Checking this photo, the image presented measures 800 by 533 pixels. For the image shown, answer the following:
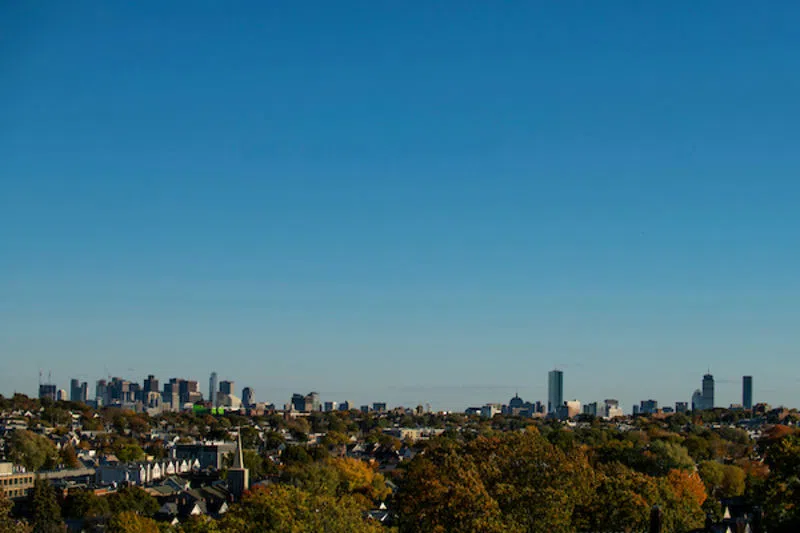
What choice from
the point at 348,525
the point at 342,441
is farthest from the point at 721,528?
the point at 342,441

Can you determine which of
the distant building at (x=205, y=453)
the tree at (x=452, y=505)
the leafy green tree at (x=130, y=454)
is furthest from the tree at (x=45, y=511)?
the distant building at (x=205, y=453)

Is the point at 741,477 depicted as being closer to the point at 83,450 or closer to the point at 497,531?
the point at 497,531

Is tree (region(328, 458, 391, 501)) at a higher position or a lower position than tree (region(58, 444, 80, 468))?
higher

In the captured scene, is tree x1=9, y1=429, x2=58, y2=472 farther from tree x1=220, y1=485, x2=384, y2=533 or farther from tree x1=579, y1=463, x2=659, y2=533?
tree x1=220, y1=485, x2=384, y2=533

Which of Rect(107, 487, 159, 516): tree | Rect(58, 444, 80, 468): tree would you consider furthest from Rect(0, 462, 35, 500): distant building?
Rect(107, 487, 159, 516): tree

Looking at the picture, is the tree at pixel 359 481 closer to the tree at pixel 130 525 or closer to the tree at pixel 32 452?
the tree at pixel 130 525

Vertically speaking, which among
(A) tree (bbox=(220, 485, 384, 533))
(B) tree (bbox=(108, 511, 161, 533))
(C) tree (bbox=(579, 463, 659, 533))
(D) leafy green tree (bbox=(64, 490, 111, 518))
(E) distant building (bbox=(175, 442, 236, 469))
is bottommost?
(E) distant building (bbox=(175, 442, 236, 469))

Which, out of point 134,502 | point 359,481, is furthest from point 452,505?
point 359,481
